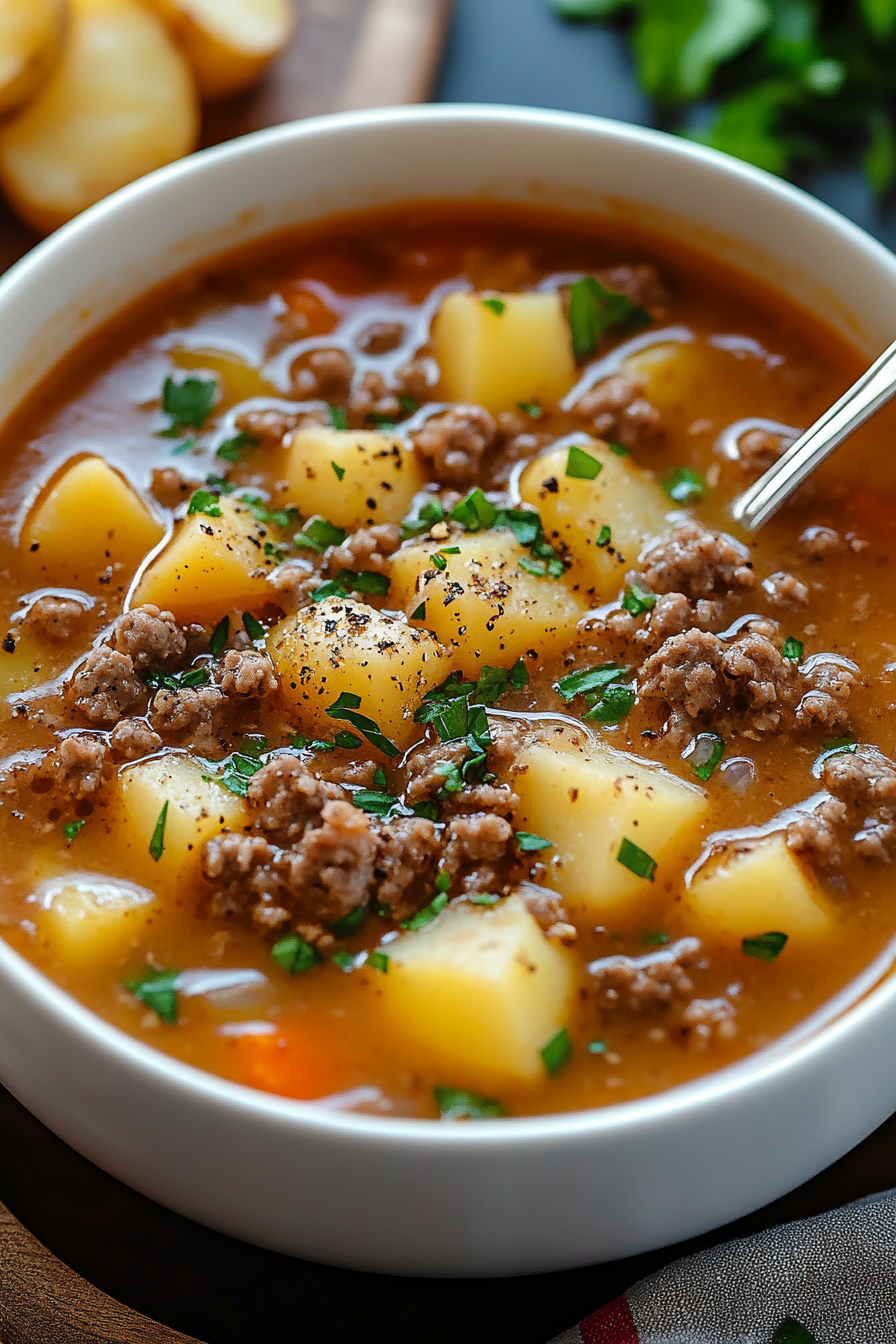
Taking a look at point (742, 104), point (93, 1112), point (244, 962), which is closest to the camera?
point (93, 1112)

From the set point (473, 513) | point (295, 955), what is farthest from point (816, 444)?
point (295, 955)

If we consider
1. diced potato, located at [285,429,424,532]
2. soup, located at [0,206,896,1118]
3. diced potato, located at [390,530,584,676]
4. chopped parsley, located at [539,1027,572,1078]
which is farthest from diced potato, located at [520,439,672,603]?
chopped parsley, located at [539,1027,572,1078]

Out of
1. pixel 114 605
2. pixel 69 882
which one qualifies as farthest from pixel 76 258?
pixel 69 882

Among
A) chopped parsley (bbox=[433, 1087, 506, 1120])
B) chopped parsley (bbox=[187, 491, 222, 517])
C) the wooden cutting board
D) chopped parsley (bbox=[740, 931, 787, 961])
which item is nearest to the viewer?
chopped parsley (bbox=[433, 1087, 506, 1120])

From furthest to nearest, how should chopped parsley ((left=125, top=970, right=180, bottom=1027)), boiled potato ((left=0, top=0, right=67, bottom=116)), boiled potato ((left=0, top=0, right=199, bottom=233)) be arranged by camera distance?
1. boiled potato ((left=0, top=0, right=199, bottom=233))
2. boiled potato ((left=0, top=0, right=67, bottom=116))
3. chopped parsley ((left=125, top=970, right=180, bottom=1027))

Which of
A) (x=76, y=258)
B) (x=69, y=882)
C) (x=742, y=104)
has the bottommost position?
(x=69, y=882)

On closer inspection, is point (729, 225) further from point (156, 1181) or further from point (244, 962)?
point (156, 1181)

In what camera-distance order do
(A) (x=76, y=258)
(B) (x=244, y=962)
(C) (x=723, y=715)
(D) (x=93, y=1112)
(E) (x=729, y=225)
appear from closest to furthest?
(D) (x=93, y=1112)
(B) (x=244, y=962)
(C) (x=723, y=715)
(A) (x=76, y=258)
(E) (x=729, y=225)

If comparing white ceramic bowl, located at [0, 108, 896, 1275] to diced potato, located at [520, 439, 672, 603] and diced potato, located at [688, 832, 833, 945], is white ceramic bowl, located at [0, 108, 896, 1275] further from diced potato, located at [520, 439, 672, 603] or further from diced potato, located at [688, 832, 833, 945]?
diced potato, located at [520, 439, 672, 603]
